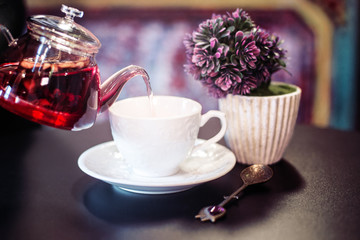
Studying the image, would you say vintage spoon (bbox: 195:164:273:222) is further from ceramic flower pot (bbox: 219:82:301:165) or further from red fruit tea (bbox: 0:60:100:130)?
red fruit tea (bbox: 0:60:100:130)

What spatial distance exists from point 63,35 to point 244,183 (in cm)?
38

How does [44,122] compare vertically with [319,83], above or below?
above

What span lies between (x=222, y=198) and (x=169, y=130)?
14 centimetres

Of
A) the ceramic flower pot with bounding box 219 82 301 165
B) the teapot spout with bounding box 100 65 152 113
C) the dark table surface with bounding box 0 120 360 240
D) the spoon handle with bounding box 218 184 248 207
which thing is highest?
the teapot spout with bounding box 100 65 152 113

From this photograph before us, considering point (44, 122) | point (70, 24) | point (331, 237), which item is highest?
point (70, 24)

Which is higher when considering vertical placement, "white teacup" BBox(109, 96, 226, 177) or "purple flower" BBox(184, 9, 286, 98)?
"purple flower" BBox(184, 9, 286, 98)

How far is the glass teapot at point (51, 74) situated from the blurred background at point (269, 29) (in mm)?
1361

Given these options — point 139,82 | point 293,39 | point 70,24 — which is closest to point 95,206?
point 70,24

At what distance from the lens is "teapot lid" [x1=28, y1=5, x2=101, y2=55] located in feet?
2.31

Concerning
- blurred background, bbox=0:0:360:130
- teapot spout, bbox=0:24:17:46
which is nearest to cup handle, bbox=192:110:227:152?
teapot spout, bbox=0:24:17:46

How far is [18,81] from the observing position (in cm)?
70

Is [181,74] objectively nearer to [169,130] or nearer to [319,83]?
[319,83]

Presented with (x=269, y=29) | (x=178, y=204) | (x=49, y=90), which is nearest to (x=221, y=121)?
(x=178, y=204)

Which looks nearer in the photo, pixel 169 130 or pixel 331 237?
pixel 331 237
